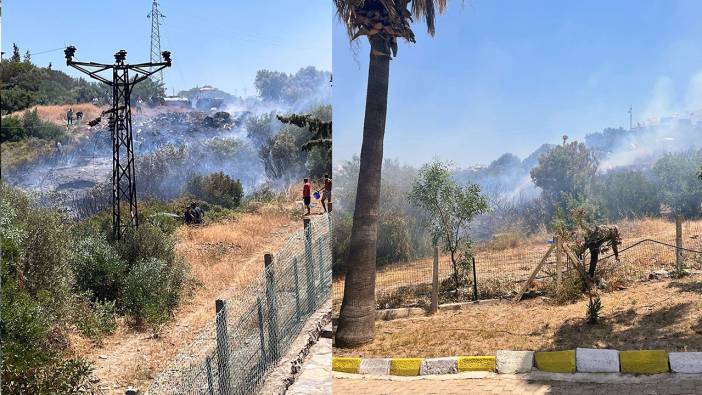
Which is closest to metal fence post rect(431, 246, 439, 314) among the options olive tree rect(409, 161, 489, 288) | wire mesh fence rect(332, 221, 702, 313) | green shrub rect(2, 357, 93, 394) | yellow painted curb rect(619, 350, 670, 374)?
wire mesh fence rect(332, 221, 702, 313)

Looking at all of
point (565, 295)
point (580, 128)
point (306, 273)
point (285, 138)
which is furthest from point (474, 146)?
point (285, 138)

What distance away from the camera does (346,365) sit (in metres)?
5.30

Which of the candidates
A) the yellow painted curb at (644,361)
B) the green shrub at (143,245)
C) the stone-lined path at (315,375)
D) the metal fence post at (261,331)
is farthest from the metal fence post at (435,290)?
the green shrub at (143,245)

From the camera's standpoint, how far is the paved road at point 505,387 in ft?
13.1

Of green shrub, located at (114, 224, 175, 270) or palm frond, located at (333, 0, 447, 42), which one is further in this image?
palm frond, located at (333, 0, 447, 42)

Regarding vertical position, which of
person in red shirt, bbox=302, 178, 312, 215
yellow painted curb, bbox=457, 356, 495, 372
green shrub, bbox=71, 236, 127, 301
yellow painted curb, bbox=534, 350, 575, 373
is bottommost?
yellow painted curb, bbox=457, 356, 495, 372

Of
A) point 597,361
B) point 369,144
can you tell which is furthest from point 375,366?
point 369,144

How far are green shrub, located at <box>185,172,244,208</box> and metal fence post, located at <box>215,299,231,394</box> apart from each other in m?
0.57

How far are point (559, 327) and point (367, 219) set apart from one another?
1.85 metres

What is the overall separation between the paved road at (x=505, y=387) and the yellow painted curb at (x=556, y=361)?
13cm

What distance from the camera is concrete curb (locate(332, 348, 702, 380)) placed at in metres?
4.17

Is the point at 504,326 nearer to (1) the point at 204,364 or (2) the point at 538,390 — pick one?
(2) the point at 538,390

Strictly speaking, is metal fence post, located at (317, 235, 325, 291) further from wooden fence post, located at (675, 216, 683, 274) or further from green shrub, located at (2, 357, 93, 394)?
wooden fence post, located at (675, 216, 683, 274)

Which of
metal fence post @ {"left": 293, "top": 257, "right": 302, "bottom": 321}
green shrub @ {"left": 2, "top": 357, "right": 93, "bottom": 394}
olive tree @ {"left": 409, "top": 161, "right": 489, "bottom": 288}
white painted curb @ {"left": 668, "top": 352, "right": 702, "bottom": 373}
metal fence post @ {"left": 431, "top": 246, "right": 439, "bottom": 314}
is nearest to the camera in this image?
green shrub @ {"left": 2, "top": 357, "right": 93, "bottom": 394}
